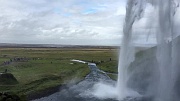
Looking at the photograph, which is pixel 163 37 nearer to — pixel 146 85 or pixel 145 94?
pixel 145 94

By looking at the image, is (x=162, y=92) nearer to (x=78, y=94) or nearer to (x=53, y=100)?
(x=78, y=94)

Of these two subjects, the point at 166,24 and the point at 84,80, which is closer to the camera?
the point at 166,24

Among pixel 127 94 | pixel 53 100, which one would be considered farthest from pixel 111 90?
pixel 53 100

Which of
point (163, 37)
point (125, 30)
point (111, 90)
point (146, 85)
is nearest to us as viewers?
point (163, 37)

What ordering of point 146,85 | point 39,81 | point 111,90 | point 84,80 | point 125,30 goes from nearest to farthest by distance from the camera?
1. point 125,30
2. point 111,90
3. point 146,85
4. point 39,81
5. point 84,80

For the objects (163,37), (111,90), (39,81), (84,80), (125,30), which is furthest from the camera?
(84,80)

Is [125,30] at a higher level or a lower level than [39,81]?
higher

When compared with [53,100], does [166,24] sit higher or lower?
higher

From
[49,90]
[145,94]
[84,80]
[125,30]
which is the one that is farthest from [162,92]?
[84,80]

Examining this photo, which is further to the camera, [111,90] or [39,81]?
[39,81]

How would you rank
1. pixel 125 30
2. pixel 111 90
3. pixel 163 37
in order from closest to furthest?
pixel 163 37 < pixel 125 30 < pixel 111 90
